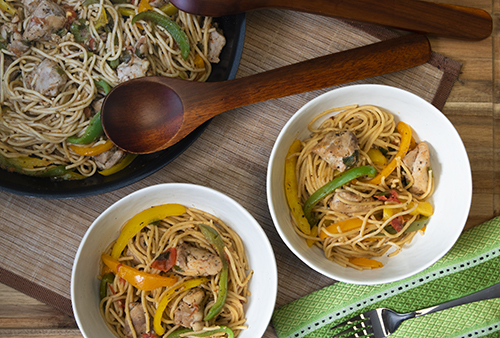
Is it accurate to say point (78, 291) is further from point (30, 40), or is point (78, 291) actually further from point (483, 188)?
point (483, 188)

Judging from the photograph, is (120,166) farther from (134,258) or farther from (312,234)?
(312,234)

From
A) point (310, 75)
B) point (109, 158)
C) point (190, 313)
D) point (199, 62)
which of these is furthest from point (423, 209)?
point (109, 158)

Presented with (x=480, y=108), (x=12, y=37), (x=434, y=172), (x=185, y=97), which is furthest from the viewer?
(x=480, y=108)

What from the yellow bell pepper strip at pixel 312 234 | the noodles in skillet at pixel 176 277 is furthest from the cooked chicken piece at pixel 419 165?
the noodles in skillet at pixel 176 277

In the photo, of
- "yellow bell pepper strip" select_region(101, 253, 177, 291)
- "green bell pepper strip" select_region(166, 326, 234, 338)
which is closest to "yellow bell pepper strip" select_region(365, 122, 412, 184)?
"green bell pepper strip" select_region(166, 326, 234, 338)

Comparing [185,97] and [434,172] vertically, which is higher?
[185,97]

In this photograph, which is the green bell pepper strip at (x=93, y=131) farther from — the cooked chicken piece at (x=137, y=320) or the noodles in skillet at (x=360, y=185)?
the noodles in skillet at (x=360, y=185)
